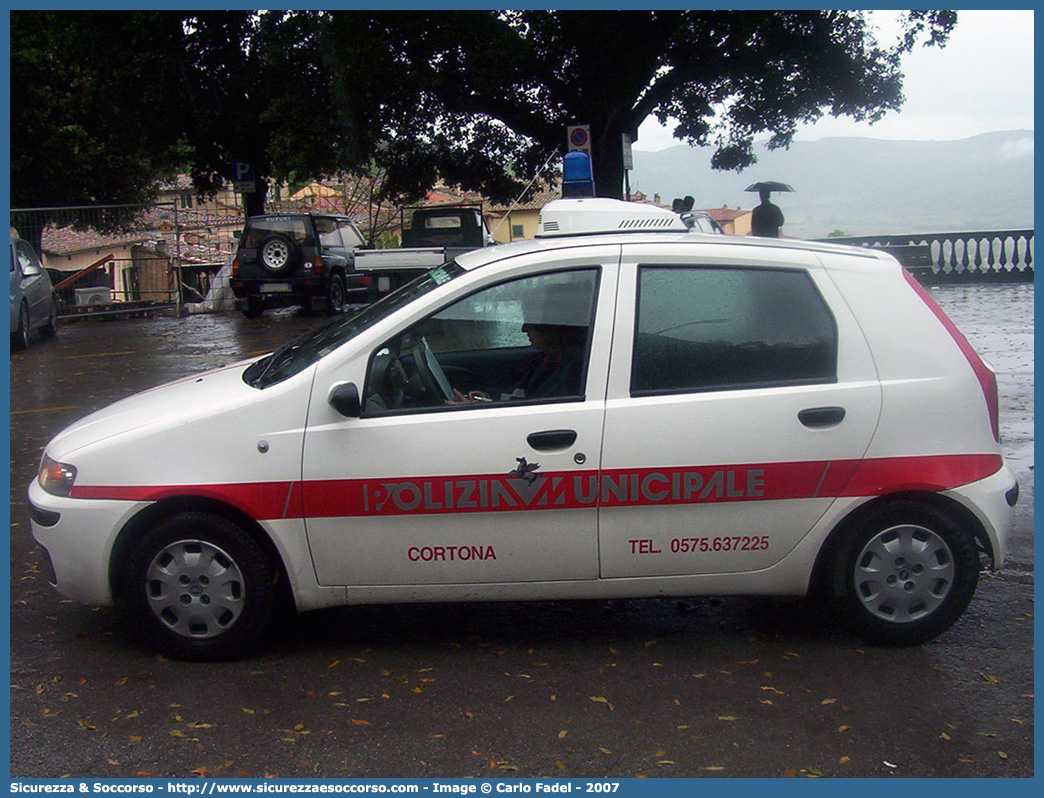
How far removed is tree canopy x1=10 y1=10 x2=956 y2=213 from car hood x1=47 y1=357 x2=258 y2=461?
16.9 m

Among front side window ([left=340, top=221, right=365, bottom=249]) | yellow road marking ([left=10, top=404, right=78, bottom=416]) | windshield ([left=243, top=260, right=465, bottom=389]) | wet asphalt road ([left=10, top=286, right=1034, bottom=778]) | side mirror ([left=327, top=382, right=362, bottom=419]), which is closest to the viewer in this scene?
wet asphalt road ([left=10, top=286, right=1034, bottom=778])

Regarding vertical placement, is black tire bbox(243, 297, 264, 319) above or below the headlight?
above

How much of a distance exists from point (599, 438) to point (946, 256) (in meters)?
24.0

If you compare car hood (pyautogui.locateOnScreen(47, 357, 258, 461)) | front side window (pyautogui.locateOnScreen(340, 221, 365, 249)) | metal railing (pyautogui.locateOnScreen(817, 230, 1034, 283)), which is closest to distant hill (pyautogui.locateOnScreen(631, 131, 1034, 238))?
metal railing (pyautogui.locateOnScreen(817, 230, 1034, 283))

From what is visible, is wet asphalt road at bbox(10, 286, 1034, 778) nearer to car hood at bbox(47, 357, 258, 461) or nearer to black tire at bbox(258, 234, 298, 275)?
car hood at bbox(47, 357, 258, 461)

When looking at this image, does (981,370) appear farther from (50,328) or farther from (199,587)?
(50,328)

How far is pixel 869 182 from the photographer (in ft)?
66.8

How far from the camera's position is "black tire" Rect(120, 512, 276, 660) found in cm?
451

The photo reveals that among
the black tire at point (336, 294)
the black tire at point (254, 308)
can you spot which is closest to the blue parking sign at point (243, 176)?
the black tire at point (254, 308)

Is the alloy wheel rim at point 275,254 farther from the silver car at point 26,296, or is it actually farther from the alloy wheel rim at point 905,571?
the alloy wheel rim at point 905,571

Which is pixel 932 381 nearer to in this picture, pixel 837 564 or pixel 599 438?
pixel 837 564

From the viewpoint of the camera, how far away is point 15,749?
12.9 feet

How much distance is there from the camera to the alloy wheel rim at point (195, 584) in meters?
4.54

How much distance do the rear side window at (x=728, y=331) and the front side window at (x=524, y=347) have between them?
25cm
